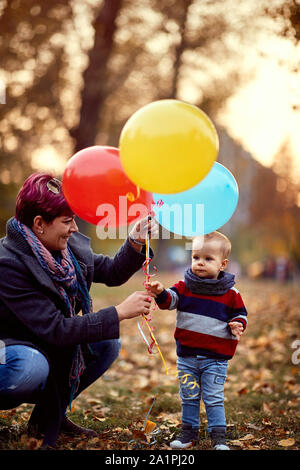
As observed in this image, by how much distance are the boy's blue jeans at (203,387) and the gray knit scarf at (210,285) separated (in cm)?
40

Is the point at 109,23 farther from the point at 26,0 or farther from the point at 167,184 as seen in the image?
the point at 167,184

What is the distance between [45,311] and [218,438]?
1.23 m

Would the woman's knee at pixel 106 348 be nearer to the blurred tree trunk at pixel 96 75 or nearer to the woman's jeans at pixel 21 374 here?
the woman's jeans at pixel 21 374

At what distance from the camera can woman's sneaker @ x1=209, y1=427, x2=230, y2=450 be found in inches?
109

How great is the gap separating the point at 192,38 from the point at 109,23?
1.85 meters

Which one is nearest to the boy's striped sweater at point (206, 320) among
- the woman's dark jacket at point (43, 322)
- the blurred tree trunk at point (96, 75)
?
the woman's dark jacket at point (43, 322)

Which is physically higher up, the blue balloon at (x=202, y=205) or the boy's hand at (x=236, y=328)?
the blue balloon at (x=202, y=205)

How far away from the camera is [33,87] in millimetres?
9406

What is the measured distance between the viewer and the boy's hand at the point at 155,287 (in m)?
2.89

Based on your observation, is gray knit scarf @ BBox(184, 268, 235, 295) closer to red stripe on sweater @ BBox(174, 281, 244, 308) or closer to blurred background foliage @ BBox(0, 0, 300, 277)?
red stripe on sweater @ BBox(174, 281, 244, 308)

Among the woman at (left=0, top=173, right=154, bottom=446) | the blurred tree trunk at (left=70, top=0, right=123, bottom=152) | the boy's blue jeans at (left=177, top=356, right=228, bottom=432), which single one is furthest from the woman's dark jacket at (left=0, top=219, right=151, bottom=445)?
the blurred tree trunk at (left=70, top=0, right=123, bottom=152)

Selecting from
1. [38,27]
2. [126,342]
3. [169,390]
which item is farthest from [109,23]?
[169,390]

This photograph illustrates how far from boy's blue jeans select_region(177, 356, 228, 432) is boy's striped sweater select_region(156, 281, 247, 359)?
6 centimetres

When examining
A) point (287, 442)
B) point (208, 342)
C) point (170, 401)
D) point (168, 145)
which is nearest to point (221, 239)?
point (208, 342)
